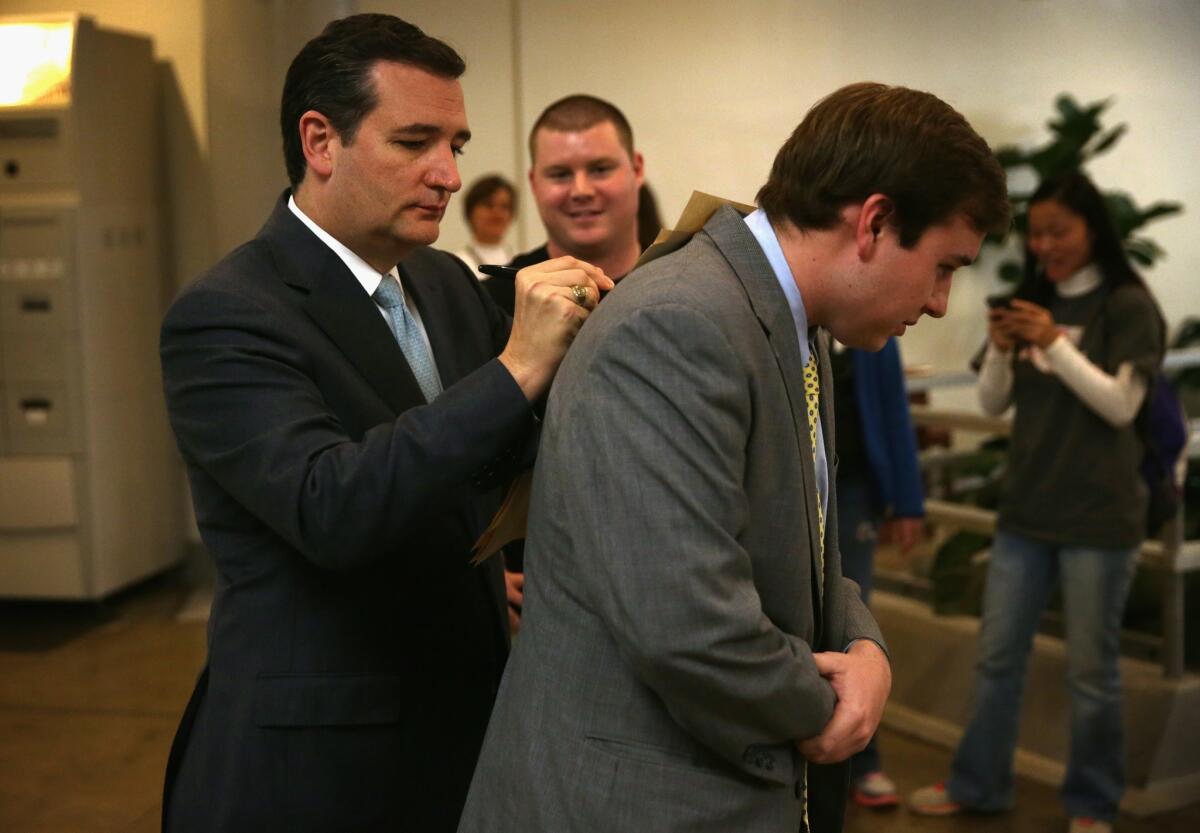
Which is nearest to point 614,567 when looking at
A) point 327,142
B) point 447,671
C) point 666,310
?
point 666,310

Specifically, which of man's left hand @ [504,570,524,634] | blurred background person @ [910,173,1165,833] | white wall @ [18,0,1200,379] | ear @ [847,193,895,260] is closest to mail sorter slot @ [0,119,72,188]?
white wall @ [18,0,1200,379]

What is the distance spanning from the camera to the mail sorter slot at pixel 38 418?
5.71m

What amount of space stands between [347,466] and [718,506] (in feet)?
1.32

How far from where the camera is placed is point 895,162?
130 cm

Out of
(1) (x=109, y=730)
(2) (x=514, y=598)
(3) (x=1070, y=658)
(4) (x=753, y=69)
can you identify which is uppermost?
(4) (x=753, y=69)

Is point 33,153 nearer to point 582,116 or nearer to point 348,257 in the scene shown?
point 582,116

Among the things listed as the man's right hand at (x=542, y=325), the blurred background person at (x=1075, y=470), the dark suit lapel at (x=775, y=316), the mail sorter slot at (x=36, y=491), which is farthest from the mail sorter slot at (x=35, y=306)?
the dark suit lapel at (x=775, y=316)

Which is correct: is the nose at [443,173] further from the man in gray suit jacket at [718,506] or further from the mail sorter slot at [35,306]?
the mail sorter slot at [35,306]

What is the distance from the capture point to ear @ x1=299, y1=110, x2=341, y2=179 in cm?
161

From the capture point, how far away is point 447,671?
1632 mm

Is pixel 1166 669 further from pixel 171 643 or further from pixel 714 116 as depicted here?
pixel 171 643

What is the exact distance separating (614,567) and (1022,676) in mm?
2563

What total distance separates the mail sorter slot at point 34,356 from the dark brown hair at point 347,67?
14.5ft

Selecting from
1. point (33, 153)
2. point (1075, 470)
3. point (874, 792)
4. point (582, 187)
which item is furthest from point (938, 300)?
point (33, 153)
